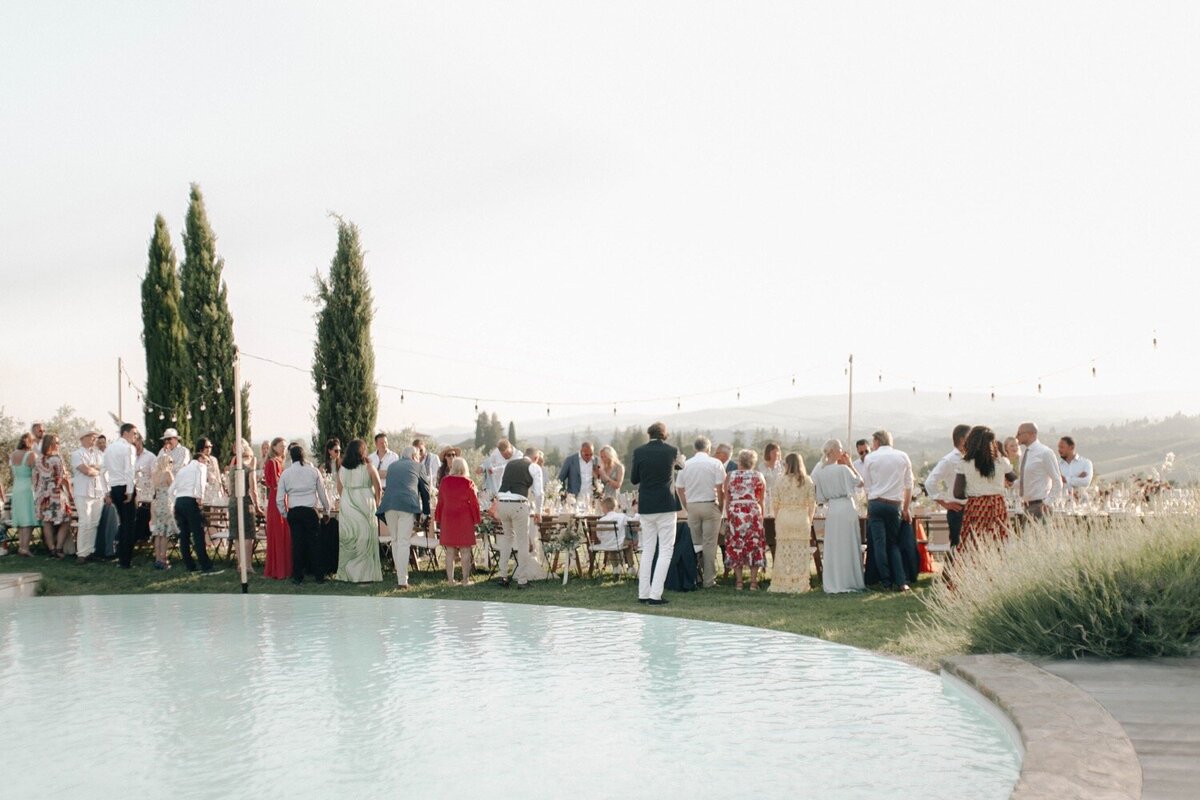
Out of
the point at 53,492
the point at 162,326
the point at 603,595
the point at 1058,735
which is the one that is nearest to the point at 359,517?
the point at 603,595

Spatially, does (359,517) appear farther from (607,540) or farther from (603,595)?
(603,595)

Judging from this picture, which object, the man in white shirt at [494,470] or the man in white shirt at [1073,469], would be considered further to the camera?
the man in white shirt at [494,470]

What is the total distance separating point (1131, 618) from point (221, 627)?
783 cm

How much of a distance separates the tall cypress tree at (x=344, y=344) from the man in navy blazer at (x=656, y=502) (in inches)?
396

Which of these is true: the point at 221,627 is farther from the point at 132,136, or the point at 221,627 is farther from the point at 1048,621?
the point at 132,136

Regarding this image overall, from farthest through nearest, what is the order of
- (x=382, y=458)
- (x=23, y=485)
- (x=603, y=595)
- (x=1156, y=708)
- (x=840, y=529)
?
(x=23, y=485) → (x=382, y=458) → (x=603, y=595) → (x=840, y=529) → (x=1156, y=708)

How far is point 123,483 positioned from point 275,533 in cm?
269

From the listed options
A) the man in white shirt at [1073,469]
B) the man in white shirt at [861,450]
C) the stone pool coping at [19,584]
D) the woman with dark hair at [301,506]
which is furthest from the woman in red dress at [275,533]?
the man in white shirt at [1073,469]

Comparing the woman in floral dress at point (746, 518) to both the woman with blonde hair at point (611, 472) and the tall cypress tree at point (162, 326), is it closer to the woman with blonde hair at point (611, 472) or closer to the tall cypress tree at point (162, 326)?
the woman with blonde hair at point (611, 472)

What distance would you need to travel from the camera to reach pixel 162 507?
14.9m

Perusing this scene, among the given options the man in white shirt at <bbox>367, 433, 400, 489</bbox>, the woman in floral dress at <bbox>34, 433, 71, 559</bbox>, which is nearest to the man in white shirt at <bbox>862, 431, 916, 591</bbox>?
the man in white shirt at <bbox>367, 433, 400, 489</bbox>

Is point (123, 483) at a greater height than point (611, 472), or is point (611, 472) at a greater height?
point (123, 483)

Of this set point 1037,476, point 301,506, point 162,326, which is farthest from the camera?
point 162,326

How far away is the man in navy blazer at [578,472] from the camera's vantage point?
1570cm
